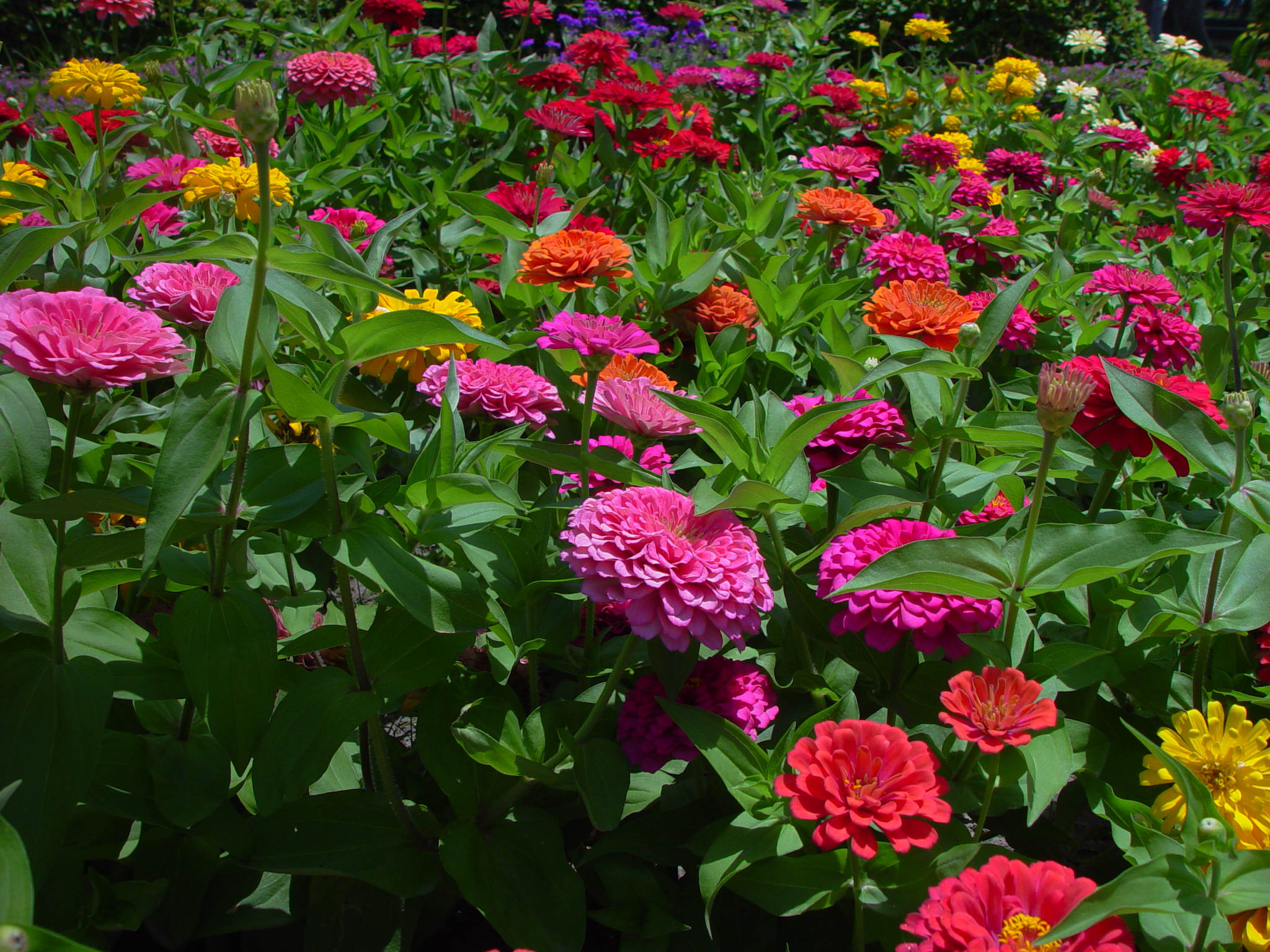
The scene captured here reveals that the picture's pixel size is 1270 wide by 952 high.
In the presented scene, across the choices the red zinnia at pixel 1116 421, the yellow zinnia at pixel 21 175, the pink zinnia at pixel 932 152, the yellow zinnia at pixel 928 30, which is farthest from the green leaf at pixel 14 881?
the yellow zinnia at pixel 928 30

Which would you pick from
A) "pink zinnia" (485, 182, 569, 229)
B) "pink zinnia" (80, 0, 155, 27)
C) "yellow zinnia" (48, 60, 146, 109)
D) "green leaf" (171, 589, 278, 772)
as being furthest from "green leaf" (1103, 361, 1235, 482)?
"pink zinnia" (80, 0, 155, 27)

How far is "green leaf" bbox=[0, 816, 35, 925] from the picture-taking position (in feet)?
1.99

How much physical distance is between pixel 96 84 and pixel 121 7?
2.92 feet

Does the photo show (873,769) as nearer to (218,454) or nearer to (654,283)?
(218,454)

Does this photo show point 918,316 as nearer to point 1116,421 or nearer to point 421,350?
point 1116,421

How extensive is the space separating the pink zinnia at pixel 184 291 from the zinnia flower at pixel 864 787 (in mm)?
1073

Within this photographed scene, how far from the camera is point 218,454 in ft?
3.15

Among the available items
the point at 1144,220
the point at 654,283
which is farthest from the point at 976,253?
the point at 1144,220

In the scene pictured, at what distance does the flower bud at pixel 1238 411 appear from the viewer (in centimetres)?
110

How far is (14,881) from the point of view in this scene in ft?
2.02

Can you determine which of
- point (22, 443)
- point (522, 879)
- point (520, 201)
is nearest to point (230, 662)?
point (22, 443)

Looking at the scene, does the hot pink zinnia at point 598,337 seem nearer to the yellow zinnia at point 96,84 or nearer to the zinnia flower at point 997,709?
the zinnia flower at point 997,709

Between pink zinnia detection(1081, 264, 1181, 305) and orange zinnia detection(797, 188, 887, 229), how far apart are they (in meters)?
0.55

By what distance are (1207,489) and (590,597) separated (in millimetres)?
1321
